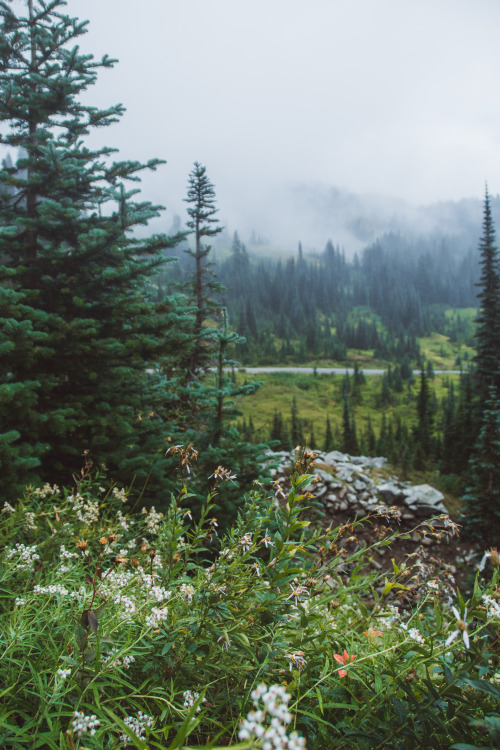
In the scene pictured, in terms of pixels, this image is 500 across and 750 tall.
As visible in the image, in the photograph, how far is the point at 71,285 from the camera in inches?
257

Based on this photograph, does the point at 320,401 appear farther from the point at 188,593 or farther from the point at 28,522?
the point at 188,593

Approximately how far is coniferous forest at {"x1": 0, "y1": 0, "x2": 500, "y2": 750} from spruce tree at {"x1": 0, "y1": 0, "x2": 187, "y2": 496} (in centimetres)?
4

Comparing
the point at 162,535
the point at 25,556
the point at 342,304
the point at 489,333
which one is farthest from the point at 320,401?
the point at 342,304

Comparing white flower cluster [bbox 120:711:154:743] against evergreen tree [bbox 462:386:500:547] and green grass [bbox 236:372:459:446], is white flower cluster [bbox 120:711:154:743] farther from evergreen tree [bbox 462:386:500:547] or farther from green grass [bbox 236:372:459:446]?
green grass [bbox 236:372:459:446]

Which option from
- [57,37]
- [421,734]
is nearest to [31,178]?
[57,37]

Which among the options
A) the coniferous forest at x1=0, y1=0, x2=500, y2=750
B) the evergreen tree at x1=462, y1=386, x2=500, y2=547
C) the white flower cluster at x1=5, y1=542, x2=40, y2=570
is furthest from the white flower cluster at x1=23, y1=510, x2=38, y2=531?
the evergreen tree at x1=462, y1=386, x2=500, y2=547

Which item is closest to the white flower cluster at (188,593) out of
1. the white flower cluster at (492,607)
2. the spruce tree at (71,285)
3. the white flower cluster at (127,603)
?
the white flower cluster at (127,603)

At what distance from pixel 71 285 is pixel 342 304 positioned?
140 metres

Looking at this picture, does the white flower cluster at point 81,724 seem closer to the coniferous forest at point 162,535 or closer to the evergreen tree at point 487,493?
the coniferous forest at point 162,535

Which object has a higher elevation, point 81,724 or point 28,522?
point 81,724

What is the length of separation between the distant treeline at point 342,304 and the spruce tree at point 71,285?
6605 centimetres

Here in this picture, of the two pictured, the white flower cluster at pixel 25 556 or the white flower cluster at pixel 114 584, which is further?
the white flower cluster at pixel 25 556

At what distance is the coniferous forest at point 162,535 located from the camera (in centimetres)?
144

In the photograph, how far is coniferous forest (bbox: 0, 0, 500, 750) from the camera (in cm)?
144
